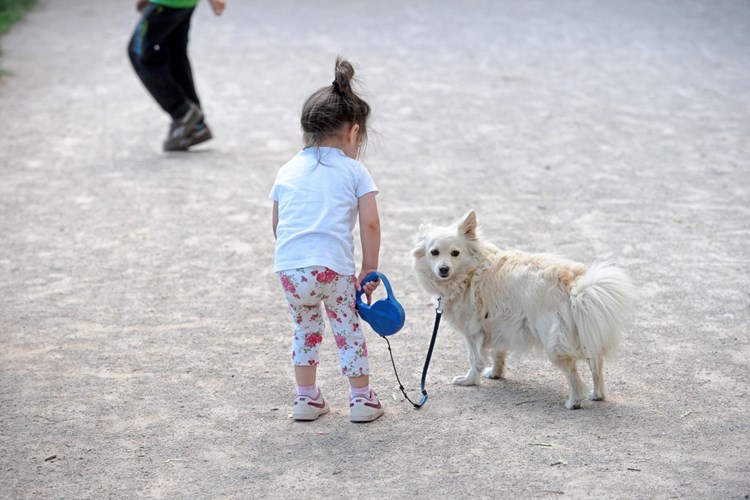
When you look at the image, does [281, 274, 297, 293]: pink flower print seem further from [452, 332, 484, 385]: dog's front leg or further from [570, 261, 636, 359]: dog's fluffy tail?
[570, 261, 636, 359]: dog's fluffy tail

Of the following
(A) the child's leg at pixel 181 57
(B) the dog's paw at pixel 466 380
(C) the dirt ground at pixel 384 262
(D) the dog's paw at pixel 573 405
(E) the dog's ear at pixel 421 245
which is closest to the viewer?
(C) the dirt ground at pixel 384 262

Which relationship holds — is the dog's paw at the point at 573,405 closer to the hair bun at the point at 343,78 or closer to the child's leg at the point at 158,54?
the hair bun at the point at 343,78

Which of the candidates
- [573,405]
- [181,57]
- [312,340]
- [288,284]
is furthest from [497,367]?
[181,57]

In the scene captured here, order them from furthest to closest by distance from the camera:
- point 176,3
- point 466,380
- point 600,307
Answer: point 176,3 < point 466,380 < point 600,307

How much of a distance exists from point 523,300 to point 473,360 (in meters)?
0.36

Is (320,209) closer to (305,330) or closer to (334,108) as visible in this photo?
(334,108)

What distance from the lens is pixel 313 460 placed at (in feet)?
11.5

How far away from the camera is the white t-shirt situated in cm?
366

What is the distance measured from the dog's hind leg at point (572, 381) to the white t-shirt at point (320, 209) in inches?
34.4

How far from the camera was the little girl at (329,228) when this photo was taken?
367cm

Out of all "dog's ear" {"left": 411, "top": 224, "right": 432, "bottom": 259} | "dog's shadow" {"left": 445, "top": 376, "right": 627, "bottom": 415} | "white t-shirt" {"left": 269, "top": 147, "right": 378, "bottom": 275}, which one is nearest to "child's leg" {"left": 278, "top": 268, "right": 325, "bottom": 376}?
"white t-shirt" {"left": 269, "top": 147, "right": 378, "bottom": 275}

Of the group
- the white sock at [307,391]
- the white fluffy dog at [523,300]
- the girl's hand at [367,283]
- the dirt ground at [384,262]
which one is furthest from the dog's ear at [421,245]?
the white sock at [307,391]

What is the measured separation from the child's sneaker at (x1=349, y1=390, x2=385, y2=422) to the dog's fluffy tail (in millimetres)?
821

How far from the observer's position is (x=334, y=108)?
3.69m
